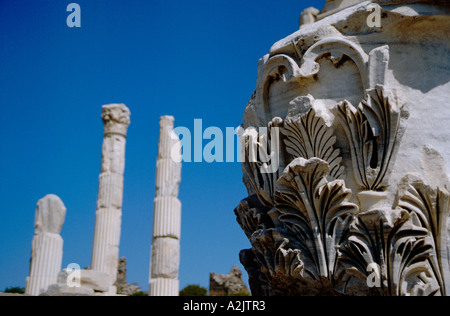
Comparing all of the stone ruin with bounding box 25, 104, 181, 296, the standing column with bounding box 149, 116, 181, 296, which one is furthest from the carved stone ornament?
the standing column with bounding box 149, 116, 181, 296

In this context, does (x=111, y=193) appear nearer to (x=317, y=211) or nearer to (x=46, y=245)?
(x=46, y=245)

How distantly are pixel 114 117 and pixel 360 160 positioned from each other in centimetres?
1590

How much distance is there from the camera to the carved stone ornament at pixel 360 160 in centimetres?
297

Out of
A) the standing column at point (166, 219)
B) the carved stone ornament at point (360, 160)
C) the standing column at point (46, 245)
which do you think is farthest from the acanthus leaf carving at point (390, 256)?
the standing column at point (166, 219)

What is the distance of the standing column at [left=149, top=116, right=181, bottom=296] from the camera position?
16484mm

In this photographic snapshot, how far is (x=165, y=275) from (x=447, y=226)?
1425 cm

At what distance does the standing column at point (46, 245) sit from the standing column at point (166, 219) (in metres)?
3.81

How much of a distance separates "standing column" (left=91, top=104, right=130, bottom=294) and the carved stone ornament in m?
Result: 14.3

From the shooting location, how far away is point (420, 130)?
3223 mm

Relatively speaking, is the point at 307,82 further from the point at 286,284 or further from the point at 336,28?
the point at 286,284

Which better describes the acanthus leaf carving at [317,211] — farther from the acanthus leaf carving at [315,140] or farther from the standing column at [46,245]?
the standing column at [46,245]

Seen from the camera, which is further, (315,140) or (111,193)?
(111,193)

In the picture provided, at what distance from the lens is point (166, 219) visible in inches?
681

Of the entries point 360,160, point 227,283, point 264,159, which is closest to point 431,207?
point 360,160
